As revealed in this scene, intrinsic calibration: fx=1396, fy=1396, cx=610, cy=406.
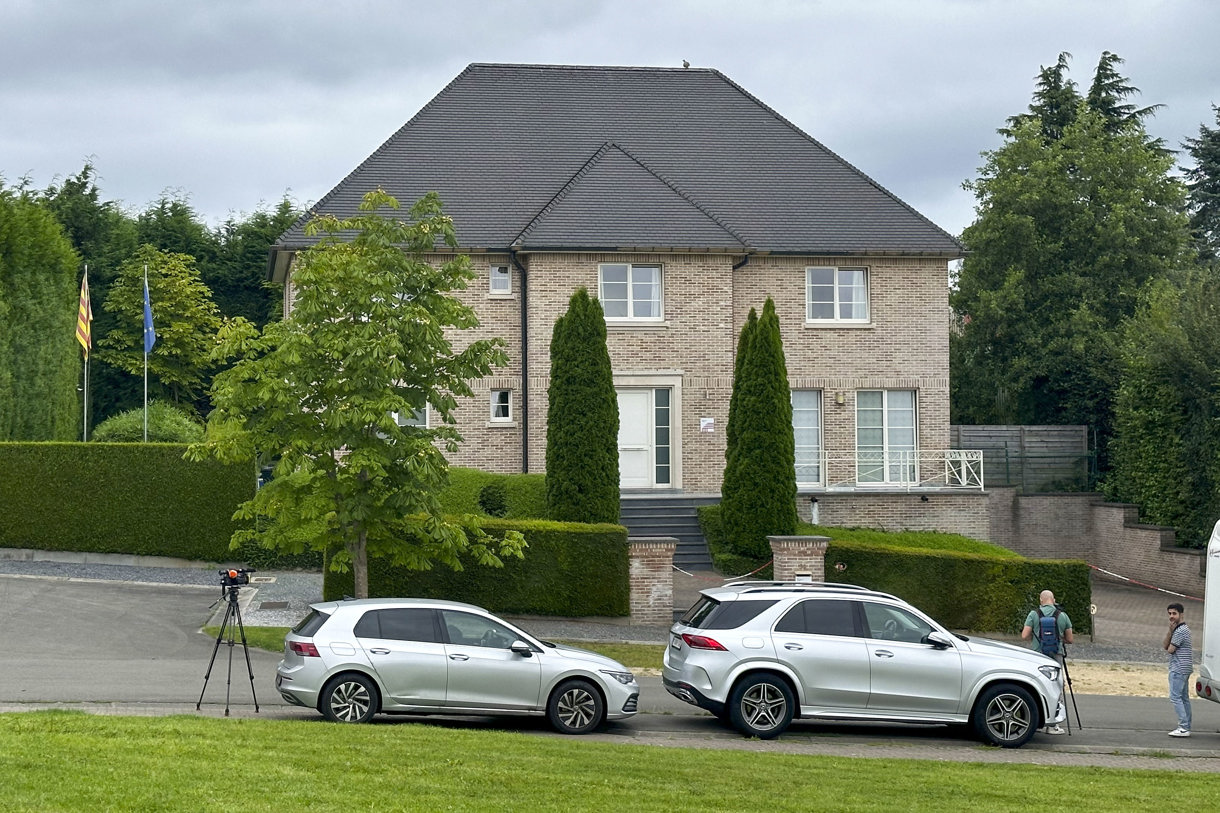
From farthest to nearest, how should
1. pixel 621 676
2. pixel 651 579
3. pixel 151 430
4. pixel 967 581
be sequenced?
pixel 151 430 → pixel 967 581 → pixel 651 579 → pixel 621 676

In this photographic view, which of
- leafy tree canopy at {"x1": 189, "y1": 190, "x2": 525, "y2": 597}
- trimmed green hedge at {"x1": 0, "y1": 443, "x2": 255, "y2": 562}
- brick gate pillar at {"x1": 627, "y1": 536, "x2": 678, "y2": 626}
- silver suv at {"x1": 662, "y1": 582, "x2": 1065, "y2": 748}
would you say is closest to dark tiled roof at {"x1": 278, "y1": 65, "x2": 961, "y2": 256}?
trimmed green hedge at {"x1": 0, "y1": 443, "x2": 255, "y2": 562}

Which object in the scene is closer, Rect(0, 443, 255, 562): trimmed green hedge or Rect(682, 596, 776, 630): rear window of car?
Rect(682, 596, 776, 630): rear window of car

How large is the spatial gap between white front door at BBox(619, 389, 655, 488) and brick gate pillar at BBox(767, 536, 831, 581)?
27.7 feet

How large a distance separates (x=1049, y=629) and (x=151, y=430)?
2522 centimetres

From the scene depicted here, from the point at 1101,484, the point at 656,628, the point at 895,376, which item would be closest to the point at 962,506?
the point at 895,376

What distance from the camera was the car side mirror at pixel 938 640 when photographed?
15324 mm

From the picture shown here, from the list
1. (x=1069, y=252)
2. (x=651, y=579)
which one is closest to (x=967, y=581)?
(x=651, y=579)

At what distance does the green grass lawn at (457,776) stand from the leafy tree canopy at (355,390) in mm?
5563

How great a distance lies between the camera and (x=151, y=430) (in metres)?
35.6

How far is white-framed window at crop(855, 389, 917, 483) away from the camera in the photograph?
107 ft

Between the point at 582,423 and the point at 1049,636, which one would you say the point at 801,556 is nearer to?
the point at 582,423

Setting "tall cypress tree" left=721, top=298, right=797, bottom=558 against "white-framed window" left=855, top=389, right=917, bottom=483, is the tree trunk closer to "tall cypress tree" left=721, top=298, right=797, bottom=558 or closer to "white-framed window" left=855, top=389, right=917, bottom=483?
"tall cypress tree" left=721, top=298, right=797, bottom=558

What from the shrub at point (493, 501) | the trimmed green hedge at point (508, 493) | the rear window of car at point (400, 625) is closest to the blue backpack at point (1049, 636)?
the rear window of car at point (400, 625)

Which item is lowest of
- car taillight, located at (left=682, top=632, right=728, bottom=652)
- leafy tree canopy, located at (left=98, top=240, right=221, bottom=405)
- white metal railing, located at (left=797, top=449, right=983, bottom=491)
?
car taillight, located at (left=682, top=632, right=728, bottom=652)
